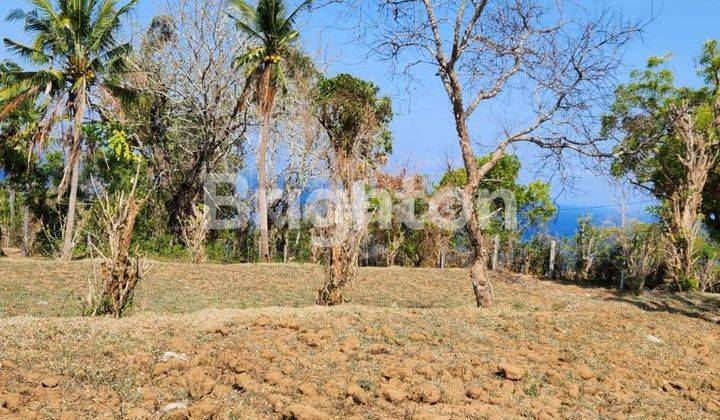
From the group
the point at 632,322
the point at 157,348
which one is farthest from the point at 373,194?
the point at 157,348

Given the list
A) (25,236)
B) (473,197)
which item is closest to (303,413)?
(473,197)

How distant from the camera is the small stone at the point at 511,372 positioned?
408 centimetres

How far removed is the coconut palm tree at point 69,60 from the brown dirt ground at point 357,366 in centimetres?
1124

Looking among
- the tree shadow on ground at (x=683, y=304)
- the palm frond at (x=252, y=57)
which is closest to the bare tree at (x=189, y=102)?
the palm frond at (x=252, y=57)

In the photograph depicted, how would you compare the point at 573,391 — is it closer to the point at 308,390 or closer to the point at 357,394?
Result: the point at 357,394

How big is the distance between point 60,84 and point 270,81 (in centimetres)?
540

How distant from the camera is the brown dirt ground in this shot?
3465 mm

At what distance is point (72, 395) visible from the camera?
11.5 ft

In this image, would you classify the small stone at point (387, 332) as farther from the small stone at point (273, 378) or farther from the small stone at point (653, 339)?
the small stone at point (653, 339)

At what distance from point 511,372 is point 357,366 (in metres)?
1.04

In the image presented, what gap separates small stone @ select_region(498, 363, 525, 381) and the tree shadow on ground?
5.69 metres

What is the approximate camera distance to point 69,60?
15.3 metres

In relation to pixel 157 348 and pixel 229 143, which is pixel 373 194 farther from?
pixel 157 348

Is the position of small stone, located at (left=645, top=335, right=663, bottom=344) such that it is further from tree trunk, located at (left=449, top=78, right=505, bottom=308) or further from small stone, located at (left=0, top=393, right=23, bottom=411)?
small stone, located at (left=0, top=393, right=23, bottom=411)
